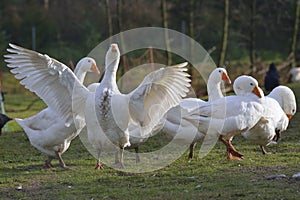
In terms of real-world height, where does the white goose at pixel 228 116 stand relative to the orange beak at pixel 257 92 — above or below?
below

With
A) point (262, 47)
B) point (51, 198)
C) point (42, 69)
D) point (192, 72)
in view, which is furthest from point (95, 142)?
point (262, 47)

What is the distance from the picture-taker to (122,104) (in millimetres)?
9070

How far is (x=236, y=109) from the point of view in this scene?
9.50m

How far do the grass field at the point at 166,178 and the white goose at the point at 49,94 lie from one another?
0.45 metres

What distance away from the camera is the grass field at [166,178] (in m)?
7.37

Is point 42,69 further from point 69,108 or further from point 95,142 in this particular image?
point 95,142

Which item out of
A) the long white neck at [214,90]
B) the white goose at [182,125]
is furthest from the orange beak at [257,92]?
the long white neck at [214,90]

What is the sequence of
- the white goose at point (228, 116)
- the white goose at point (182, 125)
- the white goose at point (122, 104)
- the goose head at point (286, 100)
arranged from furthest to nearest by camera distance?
1. the goose head at point (286, 100)
2. the white goose at point (182, 125)
3. the white goose at point (228, 116)
4. the white goose at point (122, 104)

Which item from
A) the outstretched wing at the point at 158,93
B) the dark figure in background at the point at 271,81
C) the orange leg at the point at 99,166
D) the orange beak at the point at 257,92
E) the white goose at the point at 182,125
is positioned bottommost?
the dark figure in background at the point at 271,81

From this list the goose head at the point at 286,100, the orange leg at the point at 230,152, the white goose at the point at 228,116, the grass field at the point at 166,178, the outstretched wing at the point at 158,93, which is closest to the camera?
the grass field at the point at 166,178

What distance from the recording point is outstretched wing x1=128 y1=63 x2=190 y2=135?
8.74 metres

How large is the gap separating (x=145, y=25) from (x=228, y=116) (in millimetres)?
22266

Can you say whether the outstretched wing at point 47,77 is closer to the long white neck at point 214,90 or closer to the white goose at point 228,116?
the white goose at point 228,116

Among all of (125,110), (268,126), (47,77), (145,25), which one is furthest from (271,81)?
(145,25)
